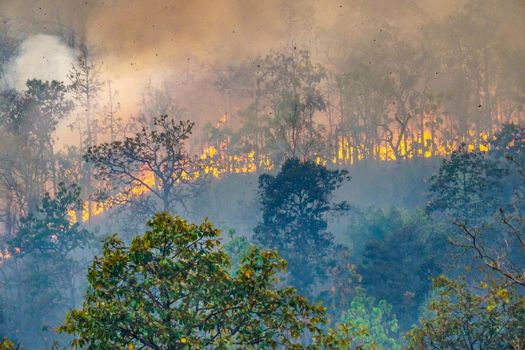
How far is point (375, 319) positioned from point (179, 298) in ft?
109

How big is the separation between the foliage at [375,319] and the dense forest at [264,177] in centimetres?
23

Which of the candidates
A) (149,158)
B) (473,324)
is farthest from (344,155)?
(473,324)

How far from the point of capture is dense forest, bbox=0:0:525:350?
2120 cm

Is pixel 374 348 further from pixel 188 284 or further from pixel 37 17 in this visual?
pixel 37 17

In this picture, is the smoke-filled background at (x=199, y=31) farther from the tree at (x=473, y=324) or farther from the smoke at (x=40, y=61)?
the tree at (x=473, y=324)

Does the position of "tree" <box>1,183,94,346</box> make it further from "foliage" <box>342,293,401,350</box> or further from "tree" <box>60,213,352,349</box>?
"tree" <box>60,213,352,349</box>

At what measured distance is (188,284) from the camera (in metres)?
20.9

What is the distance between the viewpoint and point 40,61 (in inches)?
5625

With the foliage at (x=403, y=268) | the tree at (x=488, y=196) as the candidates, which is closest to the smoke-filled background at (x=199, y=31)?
the tree at (x=488, y=196)

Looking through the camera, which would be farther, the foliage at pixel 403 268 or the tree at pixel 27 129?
the tree at pixel 27 129

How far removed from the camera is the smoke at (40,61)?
137625 millimetres

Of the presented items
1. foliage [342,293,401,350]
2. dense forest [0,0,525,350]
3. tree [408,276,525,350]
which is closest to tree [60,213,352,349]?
dense forest [0,0,525,350]

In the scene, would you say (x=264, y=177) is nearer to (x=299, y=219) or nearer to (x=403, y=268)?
(x=299, y=219)

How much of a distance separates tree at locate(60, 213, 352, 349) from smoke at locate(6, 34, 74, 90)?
118242mm
